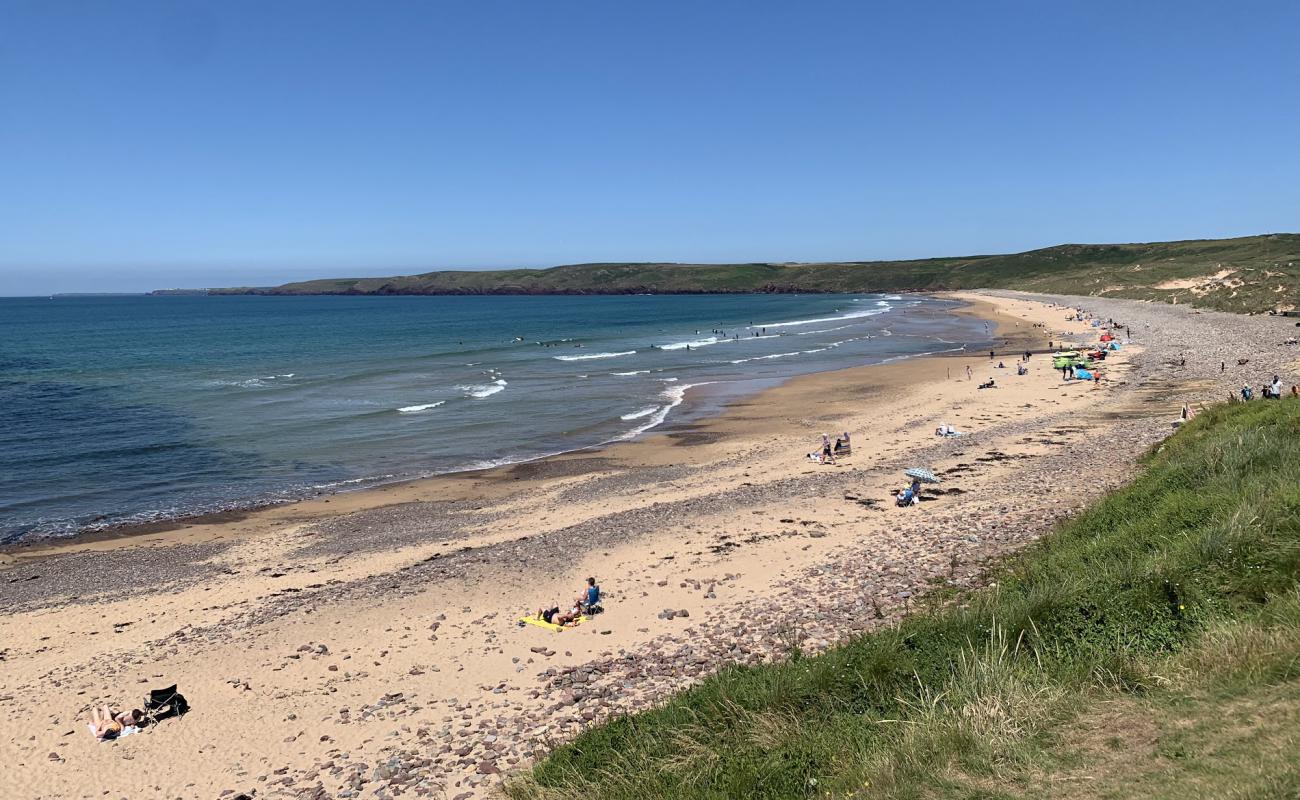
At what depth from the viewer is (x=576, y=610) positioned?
1397 centimetres

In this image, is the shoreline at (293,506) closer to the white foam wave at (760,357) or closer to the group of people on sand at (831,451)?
the group of people on sand at (831,451)

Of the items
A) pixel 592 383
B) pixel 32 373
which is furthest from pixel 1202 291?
pixel 32 373

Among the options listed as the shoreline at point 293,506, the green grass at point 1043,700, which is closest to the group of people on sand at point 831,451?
the shoreline at point 293,506

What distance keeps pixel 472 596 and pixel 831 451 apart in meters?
14.9

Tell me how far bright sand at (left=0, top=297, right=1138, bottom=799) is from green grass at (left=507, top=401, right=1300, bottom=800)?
9.57 ft

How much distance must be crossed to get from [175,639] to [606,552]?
860 cm

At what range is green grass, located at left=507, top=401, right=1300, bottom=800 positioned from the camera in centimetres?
588

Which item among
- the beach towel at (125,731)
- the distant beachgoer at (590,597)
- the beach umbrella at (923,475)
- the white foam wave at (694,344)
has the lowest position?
the beach towel at (125,731)

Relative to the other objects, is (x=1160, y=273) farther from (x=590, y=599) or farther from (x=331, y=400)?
(x=590, y=599)

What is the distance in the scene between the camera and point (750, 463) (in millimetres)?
26781

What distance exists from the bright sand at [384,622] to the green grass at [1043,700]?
2.92 m

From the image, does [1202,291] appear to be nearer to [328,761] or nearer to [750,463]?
[750,463]

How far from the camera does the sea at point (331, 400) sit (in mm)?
27266

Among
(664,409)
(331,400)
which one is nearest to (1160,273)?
(664,409)
